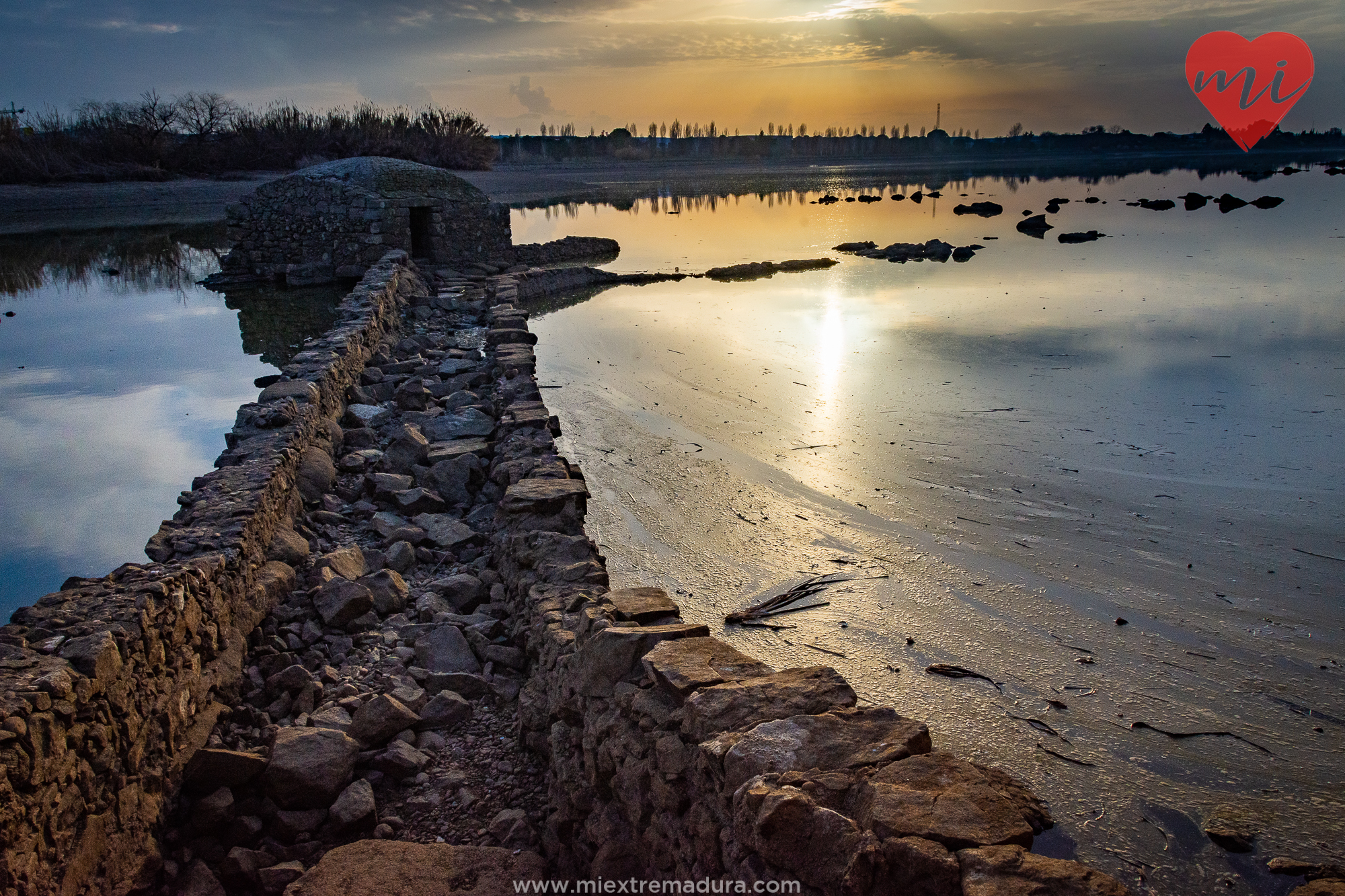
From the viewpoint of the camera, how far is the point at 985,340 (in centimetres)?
1230

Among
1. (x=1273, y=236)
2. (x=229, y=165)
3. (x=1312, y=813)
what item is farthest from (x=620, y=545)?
(x=229, y=165)

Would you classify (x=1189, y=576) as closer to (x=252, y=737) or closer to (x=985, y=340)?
(x=252, y=737)

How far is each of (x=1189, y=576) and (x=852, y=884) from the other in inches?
182

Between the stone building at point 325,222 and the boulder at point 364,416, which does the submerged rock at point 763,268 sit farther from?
the boulder at point 364,416

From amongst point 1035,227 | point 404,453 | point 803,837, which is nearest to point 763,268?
point 1035,227

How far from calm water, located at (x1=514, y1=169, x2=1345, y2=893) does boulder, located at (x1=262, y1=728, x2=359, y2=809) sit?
246 centimetres

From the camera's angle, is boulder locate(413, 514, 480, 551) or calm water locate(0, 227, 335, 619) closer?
boulder locate(413, 514, 480, 551)

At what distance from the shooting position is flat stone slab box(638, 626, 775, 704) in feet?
10.1

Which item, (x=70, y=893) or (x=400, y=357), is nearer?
(x=70, y=893)

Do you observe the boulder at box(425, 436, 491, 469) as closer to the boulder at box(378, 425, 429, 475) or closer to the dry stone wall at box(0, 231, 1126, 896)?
the boulder at box(378, 425, 429, 475)

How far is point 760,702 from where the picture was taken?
115 inches

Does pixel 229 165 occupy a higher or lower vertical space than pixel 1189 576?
higher

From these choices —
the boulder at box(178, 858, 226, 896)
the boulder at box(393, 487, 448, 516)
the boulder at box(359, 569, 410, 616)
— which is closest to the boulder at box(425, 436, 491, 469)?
the boulder at box(393, 487, 448, 516)

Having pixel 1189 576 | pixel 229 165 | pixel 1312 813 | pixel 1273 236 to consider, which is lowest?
pixel 1312 813
